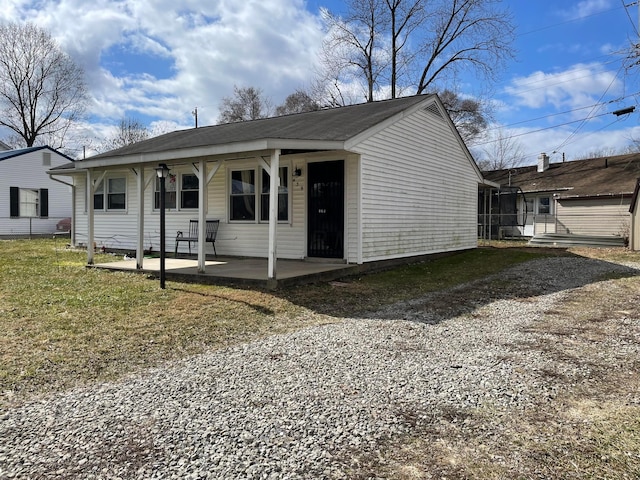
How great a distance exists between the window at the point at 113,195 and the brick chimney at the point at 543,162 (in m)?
21.7

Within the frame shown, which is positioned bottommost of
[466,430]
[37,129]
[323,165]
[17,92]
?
[466,430]

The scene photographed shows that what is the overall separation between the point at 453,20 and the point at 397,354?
2628cm

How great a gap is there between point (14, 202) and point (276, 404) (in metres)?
22.4

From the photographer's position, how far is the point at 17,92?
3459cm

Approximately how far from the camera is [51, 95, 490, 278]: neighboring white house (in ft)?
26.8

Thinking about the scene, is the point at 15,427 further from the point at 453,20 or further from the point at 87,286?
the point at 453,20

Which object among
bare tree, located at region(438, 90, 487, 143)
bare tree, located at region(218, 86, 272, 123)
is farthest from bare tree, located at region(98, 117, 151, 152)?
bare tree, located at region(438, 90, 487, 143)

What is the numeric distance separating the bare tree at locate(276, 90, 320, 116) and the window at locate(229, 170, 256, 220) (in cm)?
1996

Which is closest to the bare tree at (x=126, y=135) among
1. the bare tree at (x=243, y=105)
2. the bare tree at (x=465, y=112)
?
the bare tree at (x=243, y=105)

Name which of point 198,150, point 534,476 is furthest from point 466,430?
point 198,150

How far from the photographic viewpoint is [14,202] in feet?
66.7

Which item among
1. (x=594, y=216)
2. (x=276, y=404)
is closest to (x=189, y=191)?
(x=276, y=404)

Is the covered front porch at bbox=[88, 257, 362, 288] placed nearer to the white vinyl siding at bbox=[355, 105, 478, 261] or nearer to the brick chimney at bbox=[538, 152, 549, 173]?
the white vinyl siding at bbox=[355, 105, 478, 261]

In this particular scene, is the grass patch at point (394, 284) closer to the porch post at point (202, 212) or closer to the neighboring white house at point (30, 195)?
the porch post at point (202, 212)
